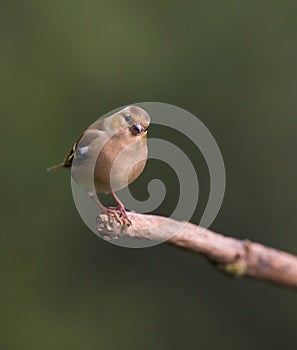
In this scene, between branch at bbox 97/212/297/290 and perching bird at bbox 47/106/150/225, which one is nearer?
branch at bbox 97/212/297/290

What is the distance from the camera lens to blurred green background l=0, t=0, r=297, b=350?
9086 millimetres

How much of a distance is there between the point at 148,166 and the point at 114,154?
4808mm

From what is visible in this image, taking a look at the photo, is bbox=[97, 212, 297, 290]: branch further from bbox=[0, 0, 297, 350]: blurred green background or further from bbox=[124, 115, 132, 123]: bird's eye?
bbox=[0, 0, 297, 350]: blurred green background

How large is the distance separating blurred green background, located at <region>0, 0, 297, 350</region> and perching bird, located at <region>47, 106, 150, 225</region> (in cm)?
455

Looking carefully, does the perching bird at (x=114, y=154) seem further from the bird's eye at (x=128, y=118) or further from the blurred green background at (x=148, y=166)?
the blurred green background at (x=148, y=166)

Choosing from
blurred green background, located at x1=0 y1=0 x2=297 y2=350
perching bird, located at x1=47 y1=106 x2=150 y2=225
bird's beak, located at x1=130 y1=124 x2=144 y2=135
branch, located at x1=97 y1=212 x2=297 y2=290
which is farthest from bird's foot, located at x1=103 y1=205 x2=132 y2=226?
blurred green background, located at x1=0 y1=0 x2=297 y2=350

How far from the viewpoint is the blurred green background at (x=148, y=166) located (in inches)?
358

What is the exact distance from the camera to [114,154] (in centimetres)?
413

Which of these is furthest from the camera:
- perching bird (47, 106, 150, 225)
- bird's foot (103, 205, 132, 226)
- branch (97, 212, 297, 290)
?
perching bird (47, 106, 150, 225)

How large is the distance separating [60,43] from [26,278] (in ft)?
9.05

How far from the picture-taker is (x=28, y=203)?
956 cm

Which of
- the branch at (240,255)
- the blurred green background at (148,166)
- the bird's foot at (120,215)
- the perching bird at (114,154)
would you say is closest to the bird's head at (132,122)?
the perching bird at (114,154)

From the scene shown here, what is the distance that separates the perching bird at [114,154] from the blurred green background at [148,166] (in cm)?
455

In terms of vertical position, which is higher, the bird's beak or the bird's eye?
the bird's eye
